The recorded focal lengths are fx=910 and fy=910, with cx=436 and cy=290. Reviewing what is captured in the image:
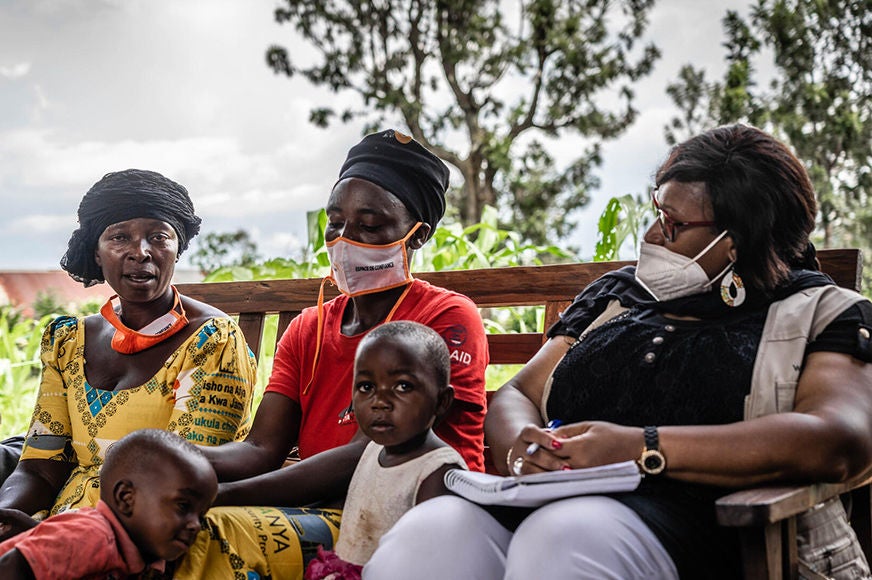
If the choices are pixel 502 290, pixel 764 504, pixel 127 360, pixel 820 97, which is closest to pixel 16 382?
pixel 127 360

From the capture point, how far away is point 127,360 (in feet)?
9.20

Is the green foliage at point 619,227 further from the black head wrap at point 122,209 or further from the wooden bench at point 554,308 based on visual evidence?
the black head wrap at point 122,209

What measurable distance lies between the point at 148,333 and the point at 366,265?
75cm

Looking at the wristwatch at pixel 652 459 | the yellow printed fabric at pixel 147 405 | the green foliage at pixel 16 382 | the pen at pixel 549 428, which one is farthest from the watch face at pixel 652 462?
the green foliage at pixel 16 382

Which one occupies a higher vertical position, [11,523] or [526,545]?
→ [526,545]

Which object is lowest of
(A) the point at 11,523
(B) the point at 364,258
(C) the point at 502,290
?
(A) the point at 11,523

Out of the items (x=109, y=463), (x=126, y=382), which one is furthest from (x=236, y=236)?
(x=109, y=463)

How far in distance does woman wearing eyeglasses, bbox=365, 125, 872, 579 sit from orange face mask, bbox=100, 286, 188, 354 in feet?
3.60

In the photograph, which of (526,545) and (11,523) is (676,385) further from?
(11,523)

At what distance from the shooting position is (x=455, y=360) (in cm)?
240

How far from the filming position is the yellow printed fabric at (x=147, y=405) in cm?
262

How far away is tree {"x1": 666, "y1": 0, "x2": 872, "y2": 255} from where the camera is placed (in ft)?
27.8

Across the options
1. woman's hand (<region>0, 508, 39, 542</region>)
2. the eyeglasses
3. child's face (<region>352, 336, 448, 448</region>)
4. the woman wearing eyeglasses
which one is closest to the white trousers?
the woman wearing eyeglasses

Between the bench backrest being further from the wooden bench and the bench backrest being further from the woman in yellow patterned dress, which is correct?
the woman in yellow patterned dress
